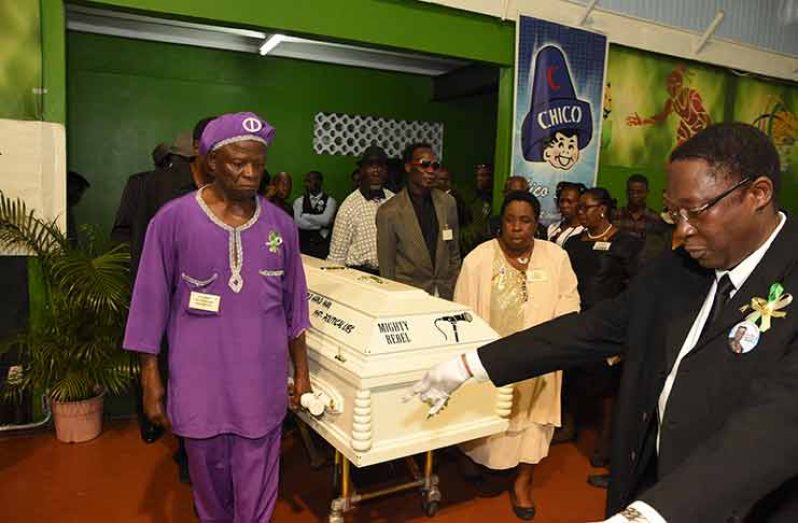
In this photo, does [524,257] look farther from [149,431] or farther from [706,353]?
[149,431]

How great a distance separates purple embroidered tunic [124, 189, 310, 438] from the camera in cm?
179

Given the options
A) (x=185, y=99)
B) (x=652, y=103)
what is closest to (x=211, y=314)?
(x=652, y=103)

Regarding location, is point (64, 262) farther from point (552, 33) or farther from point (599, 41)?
point (599, 41)

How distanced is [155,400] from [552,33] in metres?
4.38

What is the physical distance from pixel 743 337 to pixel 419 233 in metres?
2.34

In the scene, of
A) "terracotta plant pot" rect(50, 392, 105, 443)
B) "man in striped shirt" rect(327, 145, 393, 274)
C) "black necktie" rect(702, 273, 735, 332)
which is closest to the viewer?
"black necktie" rect(702, 273, 735, 332)

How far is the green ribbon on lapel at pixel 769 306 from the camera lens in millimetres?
1039

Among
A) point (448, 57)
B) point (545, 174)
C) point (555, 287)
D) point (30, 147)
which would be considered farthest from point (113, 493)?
point (545, 174)

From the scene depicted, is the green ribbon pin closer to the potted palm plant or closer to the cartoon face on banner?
the potted palm plant

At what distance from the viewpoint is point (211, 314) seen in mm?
1806

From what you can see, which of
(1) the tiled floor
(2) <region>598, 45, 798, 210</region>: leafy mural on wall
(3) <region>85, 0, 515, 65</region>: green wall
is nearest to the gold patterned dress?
(1) the tiled floor

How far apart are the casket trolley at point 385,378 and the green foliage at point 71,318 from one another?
4.45 ft

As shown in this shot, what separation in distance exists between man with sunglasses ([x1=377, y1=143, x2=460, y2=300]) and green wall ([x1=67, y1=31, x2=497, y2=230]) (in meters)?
4.02

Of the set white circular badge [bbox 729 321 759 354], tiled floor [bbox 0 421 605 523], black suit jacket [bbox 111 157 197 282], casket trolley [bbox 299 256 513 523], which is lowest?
tiled floor [bbox 0 421 605 523]
